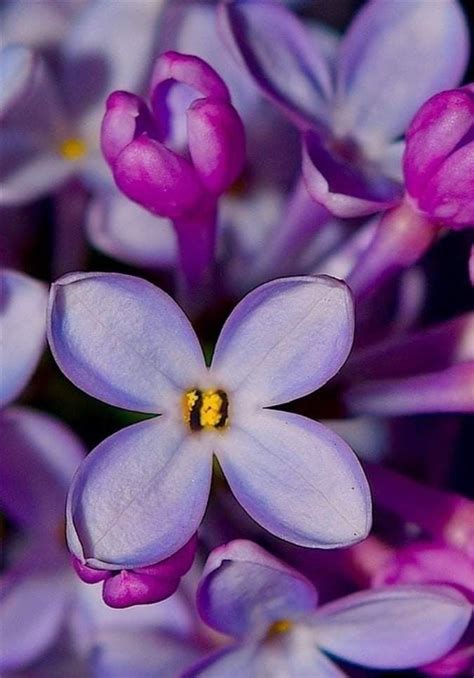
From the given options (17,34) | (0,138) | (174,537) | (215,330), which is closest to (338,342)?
(174,537)

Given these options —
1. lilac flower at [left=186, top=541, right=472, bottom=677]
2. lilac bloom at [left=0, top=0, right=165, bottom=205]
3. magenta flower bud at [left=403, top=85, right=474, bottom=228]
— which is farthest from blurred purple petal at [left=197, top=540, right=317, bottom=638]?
lilac bloom at [left=0, top=0, right=165, bottom=205]

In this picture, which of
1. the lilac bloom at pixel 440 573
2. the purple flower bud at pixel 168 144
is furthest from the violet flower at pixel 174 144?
the lilac bloom at pixel 440 573

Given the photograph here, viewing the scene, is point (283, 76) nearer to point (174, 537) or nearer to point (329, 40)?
point (329, 40)

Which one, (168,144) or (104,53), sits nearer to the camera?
(168,144)

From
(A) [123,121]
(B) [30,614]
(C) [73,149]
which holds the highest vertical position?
(A) [123,121]

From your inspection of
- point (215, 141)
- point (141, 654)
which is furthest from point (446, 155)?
point (141, 654)

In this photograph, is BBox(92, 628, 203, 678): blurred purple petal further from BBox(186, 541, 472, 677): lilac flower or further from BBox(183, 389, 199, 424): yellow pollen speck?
BBox(183, 389, 199, 424): yellow pollen speck

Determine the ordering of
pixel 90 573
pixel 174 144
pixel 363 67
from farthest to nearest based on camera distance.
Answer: pixel 363 67 < pixel 174 144 < pixel 90 573

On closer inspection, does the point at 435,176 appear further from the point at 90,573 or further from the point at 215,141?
the point at 90,573
